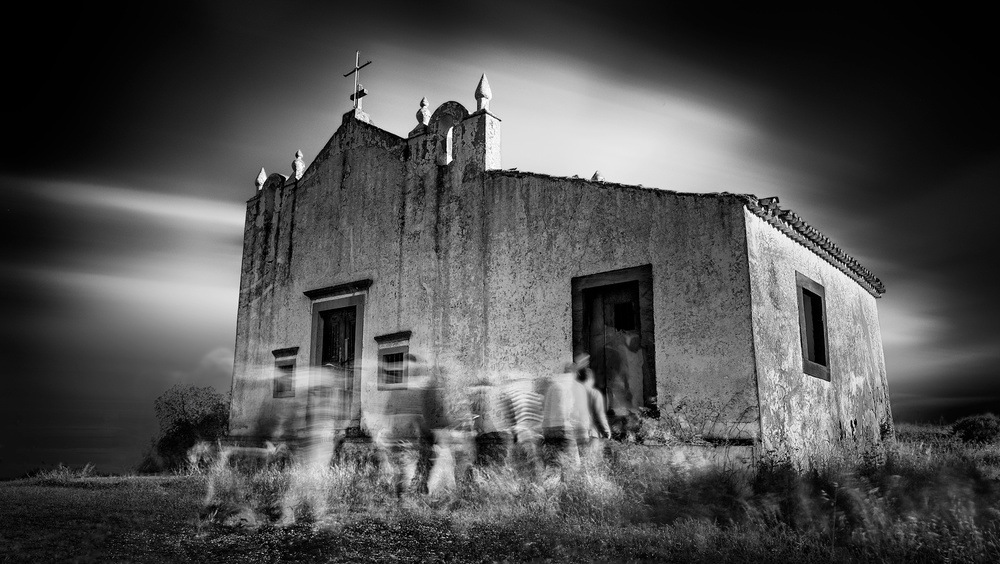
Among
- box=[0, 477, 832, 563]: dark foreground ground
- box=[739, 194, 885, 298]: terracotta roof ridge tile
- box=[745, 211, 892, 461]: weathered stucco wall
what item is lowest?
box=[0, 477, 832, 563]: dark foreground ground


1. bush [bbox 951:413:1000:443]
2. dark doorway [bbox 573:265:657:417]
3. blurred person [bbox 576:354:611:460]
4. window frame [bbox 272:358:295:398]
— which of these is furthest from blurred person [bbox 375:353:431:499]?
bush [bbox 951:413:1000:443]

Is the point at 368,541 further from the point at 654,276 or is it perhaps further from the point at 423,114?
the point at 423,114

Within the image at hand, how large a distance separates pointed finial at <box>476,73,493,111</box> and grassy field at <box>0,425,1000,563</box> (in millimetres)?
6077

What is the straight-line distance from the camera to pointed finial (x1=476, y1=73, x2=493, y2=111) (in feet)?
40.0

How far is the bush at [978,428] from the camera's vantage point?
16756mm

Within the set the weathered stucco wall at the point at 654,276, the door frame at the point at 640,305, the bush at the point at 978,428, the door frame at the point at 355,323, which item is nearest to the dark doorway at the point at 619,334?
the door frame at the point at 640,305

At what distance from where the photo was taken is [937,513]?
265 inches

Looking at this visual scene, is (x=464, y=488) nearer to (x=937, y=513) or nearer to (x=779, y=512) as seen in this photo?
(x=779, y=512)

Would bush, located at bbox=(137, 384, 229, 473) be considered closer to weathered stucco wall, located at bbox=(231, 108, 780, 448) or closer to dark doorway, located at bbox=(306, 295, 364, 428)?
weathered stucco wall, located at bbox=(231, 108, 780, 448)

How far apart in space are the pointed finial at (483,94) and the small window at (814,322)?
5.66 meters

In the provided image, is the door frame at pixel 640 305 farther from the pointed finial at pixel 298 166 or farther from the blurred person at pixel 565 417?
the pointed finial at pixel 298 166

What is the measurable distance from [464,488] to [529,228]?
3.92 m

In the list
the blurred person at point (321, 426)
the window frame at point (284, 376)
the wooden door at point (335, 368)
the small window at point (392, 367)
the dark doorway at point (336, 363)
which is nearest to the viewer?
the blurred person at point (321, 426)

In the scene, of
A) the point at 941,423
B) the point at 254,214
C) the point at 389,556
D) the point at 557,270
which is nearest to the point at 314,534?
the point at 389,556
